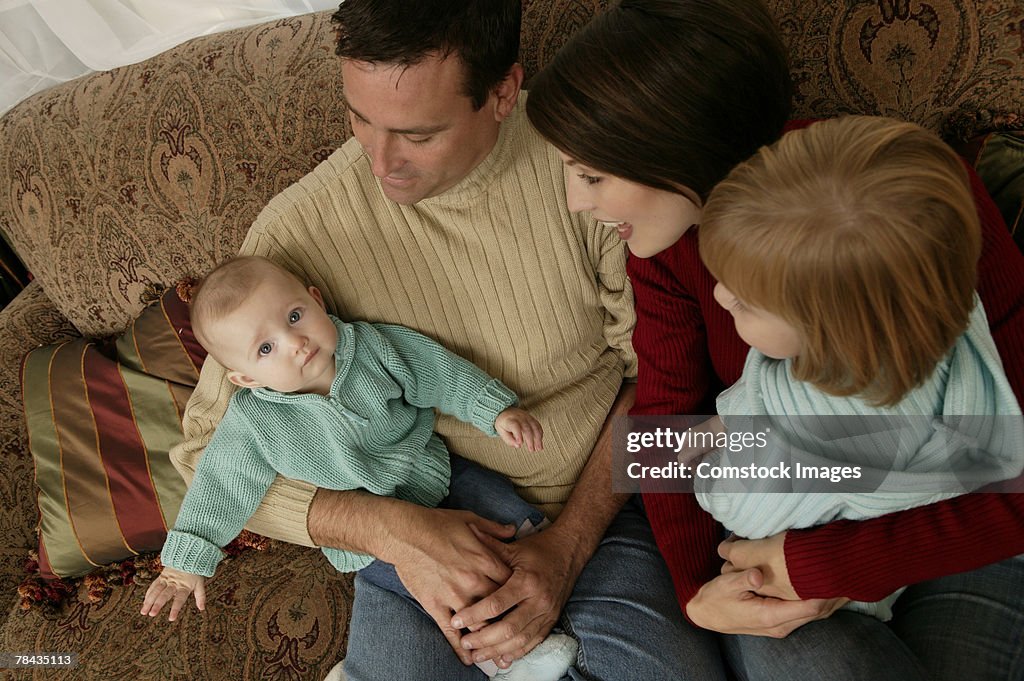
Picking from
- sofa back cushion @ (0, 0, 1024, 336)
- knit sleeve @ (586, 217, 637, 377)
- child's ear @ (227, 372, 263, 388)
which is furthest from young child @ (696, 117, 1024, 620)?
child's ear @ (227, 372, 263, 388)

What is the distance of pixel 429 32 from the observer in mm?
1109

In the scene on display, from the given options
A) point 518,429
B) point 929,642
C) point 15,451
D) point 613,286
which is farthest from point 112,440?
point 929,642

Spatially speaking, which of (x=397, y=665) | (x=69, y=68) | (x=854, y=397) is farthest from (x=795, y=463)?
(x=69, y=68)

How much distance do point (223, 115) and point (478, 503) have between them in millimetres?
1032

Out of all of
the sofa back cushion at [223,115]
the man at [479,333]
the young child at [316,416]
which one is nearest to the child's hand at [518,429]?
Result: the young child at [316,416]

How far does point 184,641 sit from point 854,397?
1441 mm

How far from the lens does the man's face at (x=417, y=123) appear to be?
3.67ft

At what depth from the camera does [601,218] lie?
3.82 feet

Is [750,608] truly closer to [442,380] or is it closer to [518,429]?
[518,429]

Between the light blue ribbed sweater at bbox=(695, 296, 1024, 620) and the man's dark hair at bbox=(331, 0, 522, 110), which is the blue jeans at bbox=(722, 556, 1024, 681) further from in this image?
the man's dark hair at bbox=(331, 0, 522, 110)

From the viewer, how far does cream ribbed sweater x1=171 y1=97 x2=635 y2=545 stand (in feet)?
4.43

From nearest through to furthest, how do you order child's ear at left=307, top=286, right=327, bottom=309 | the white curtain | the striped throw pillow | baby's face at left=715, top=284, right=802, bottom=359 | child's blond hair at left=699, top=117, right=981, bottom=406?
child's blond hair at left=699, top=117, right=981, bottom=406 → baby's face at left=715, top=284, right=802, bottom=359 → child's ear at left=307, top=286, right=327, bottom=309 → the striped throw pillow → the white curtain

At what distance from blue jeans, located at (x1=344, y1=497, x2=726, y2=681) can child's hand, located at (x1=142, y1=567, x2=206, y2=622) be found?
0.31 metres

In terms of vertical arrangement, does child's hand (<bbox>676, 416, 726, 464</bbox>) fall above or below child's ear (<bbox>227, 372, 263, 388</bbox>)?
below
